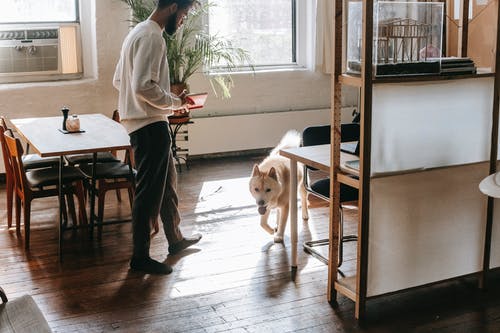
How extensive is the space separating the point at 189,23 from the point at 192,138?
1.13 meters

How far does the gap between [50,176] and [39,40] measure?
2.49m

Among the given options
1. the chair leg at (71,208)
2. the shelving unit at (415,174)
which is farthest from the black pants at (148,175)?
the shelving unit at (415,174)

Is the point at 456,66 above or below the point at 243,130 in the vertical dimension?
above

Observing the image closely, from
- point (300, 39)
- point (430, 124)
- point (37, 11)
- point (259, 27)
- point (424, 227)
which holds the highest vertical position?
point (37, 11)

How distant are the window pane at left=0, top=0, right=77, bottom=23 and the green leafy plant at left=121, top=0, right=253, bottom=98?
28.6 inches

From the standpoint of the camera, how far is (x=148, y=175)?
3.98 metres

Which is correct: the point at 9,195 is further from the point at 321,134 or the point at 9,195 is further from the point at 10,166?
the point at 321,134

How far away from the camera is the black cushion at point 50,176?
14.8ft

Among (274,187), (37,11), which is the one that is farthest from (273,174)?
(37,11)

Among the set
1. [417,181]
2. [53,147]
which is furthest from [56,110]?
[417,181]

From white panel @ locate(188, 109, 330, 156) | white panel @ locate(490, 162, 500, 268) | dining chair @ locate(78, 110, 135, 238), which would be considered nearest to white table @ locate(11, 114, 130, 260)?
dining chair @ locate(78, 110, 135, 238)

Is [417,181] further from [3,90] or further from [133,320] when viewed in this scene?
[3,90]

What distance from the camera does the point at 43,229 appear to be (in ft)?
16.2

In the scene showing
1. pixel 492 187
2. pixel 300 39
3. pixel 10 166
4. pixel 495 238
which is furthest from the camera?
pixel 300 39
